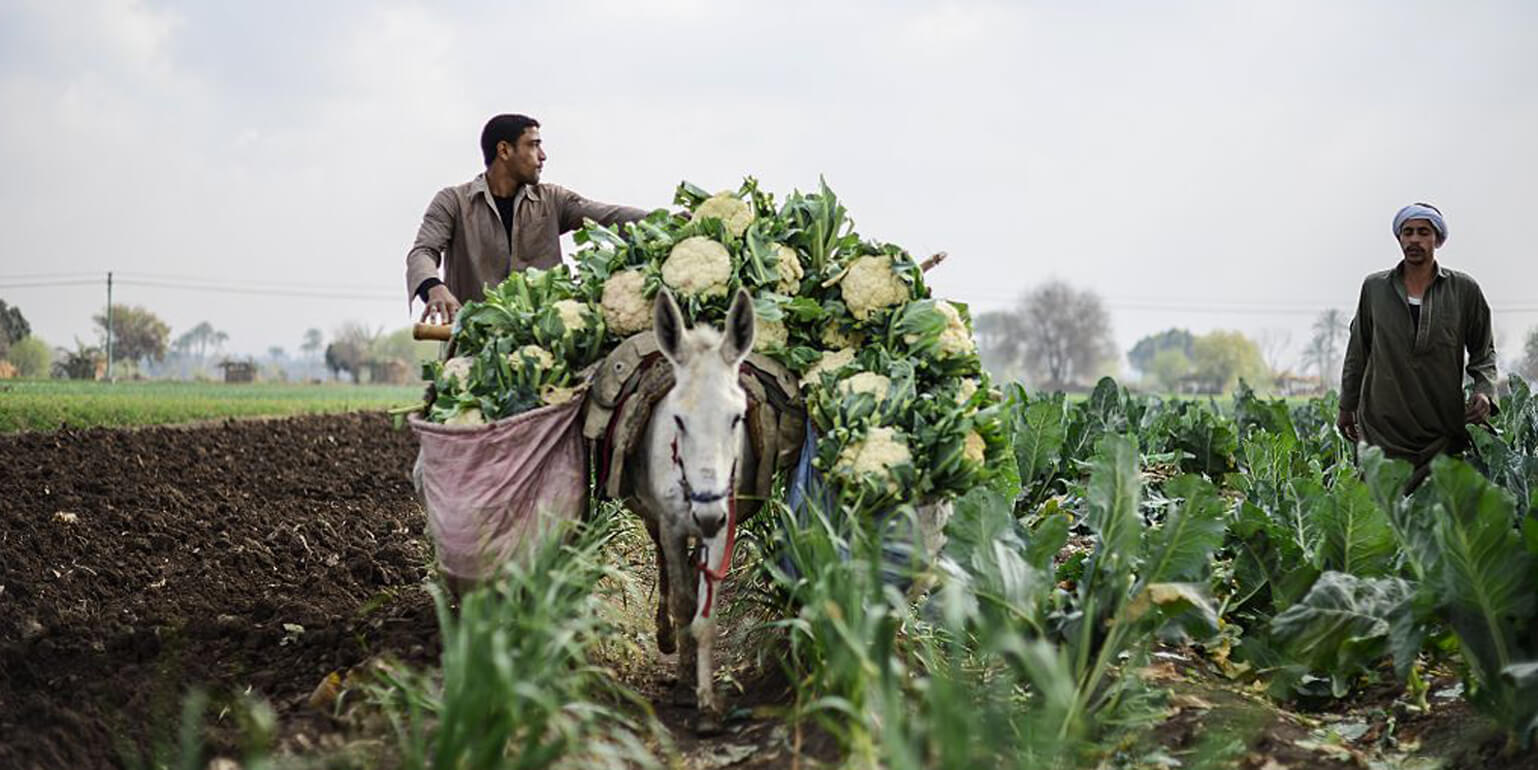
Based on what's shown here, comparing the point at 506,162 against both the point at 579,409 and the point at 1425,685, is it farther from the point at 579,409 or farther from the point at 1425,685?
the point at 1425,685

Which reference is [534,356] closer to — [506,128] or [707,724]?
[707,724]

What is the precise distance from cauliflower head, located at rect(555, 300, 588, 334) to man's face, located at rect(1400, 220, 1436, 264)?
182 inches

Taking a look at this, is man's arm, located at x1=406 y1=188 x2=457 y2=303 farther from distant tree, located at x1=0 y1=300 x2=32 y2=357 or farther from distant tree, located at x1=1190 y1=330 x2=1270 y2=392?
distant tree, located at x1=1190 y1=330 x2=1270 y2=392

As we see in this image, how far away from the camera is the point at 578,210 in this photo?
22.5ft

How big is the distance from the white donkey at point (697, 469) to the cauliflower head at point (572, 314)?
1.99 feet

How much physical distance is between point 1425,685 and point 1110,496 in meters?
1.38

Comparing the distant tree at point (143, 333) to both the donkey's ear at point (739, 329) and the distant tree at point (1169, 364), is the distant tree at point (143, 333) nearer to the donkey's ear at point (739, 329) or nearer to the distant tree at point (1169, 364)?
the donkey's ear at point (739, 329)

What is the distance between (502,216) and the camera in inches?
267

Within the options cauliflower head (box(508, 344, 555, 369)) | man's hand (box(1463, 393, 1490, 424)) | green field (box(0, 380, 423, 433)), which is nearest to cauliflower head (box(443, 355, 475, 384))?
cauliflower head (box(508, 344, 555, 369))

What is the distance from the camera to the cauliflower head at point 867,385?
4844mm

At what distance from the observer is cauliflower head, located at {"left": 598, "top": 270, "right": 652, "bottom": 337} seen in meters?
5.18

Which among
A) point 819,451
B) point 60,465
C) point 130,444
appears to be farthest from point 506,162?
point 130,444

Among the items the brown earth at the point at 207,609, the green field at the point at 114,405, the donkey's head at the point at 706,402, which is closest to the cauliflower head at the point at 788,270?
the donkey's head at the point at 706,402

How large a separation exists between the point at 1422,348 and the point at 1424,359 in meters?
0.09
